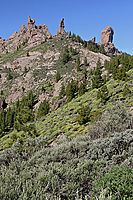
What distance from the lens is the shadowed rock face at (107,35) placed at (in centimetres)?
16025

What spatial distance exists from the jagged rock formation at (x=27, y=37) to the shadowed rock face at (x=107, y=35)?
34454mm

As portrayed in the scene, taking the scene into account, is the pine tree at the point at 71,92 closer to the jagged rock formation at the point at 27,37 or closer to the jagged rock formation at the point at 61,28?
the jagged rock formation at the point at 27,37

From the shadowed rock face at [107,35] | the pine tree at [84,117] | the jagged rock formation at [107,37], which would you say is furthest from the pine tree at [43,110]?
the shadowed rock face at [107,35]

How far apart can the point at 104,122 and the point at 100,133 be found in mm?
1908

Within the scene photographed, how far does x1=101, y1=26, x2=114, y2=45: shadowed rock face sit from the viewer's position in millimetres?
160250

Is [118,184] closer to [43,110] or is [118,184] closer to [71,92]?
[71,92]

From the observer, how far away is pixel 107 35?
16150 cm

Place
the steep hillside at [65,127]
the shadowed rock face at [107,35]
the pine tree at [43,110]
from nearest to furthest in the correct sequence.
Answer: the steep hillside at [65,127], the pine tree at [43,110], the shadowed rock face at [107,35]

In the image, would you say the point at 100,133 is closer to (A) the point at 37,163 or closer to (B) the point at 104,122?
(B) the point at 104,122

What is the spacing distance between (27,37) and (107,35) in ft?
153

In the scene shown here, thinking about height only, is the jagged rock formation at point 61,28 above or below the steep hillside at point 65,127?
above

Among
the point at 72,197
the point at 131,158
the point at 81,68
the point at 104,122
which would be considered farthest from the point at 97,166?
the point at 81,68

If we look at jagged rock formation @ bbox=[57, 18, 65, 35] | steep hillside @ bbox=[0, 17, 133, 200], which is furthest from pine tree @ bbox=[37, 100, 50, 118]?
jagged rock formation @ bbox=[57, 18, 65, 35]

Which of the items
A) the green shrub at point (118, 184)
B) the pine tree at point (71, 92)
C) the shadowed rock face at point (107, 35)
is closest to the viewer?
the green shrub at point (118, 184)
